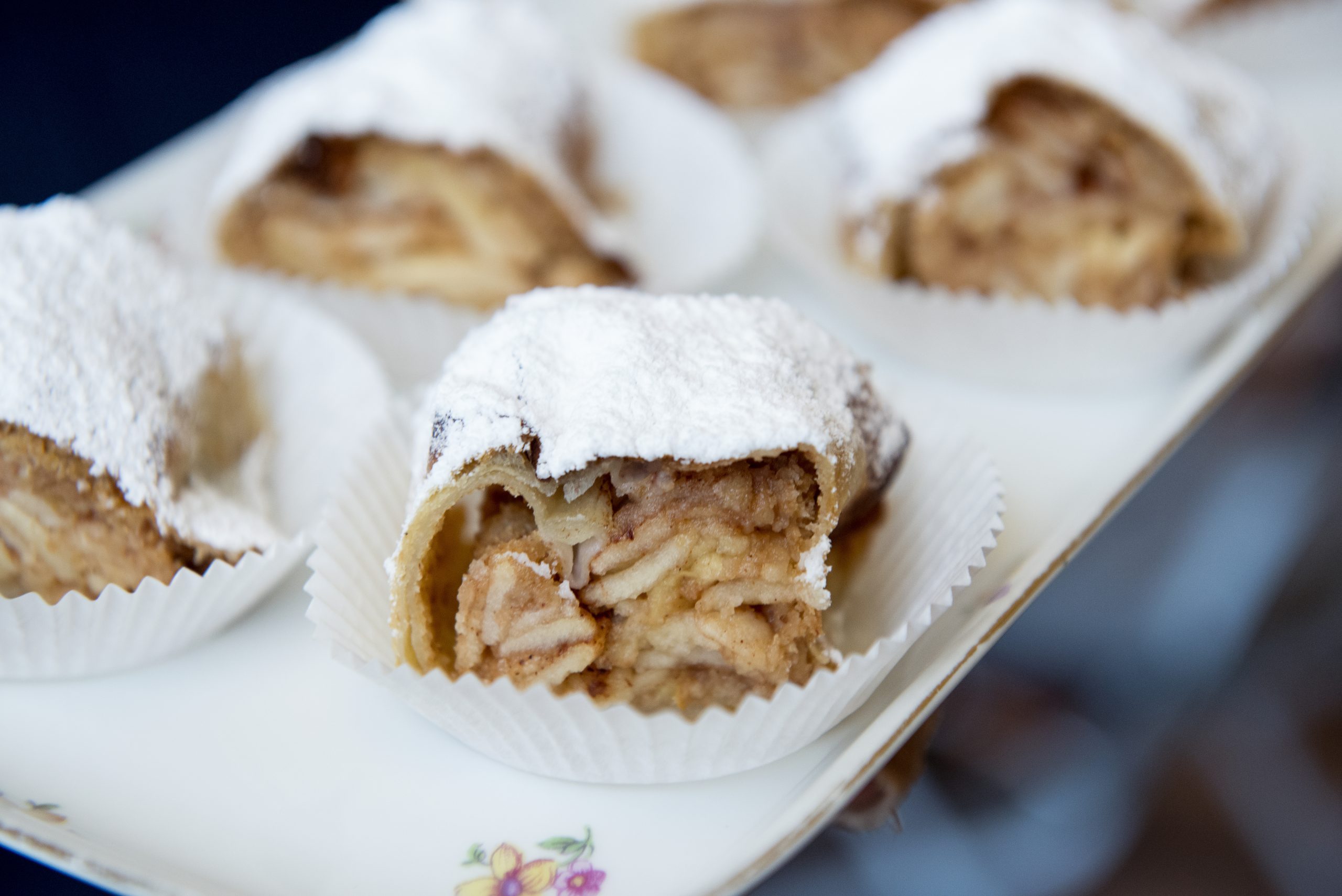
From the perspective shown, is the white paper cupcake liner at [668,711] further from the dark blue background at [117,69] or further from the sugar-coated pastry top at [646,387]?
the dark blue background at [117,69]

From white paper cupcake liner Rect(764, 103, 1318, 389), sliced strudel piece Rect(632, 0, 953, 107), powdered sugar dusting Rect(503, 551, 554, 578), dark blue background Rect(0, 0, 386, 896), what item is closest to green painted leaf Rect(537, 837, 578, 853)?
powdered sugar dusting Rect(503, 551, 554, 578)

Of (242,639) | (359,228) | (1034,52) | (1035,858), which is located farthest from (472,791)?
(1034,52)

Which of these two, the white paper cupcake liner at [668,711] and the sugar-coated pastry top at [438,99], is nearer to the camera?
the white paper cupcake liner at [668,711]

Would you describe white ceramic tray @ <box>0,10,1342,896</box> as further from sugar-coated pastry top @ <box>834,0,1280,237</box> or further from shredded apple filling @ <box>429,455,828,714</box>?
sugar-coated pastry top @ <box>834,0,1280,237</box>

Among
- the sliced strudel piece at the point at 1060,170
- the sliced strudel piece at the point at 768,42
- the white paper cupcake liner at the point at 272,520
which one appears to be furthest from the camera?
the sliced strudel piece at the point at 768,42

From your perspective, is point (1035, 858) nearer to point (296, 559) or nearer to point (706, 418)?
point (706, 418)

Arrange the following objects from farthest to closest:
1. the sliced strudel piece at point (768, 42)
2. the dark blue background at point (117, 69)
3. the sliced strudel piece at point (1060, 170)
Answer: the dark blue background at point (117, 69) → the sliced strudel piece at point (768, 42) → the sliced strudel piece at point (1060, 170)

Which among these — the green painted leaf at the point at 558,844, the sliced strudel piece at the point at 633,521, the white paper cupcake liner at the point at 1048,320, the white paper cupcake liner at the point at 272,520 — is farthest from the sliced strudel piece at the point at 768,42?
the green painted leaf at the point at 558,844
